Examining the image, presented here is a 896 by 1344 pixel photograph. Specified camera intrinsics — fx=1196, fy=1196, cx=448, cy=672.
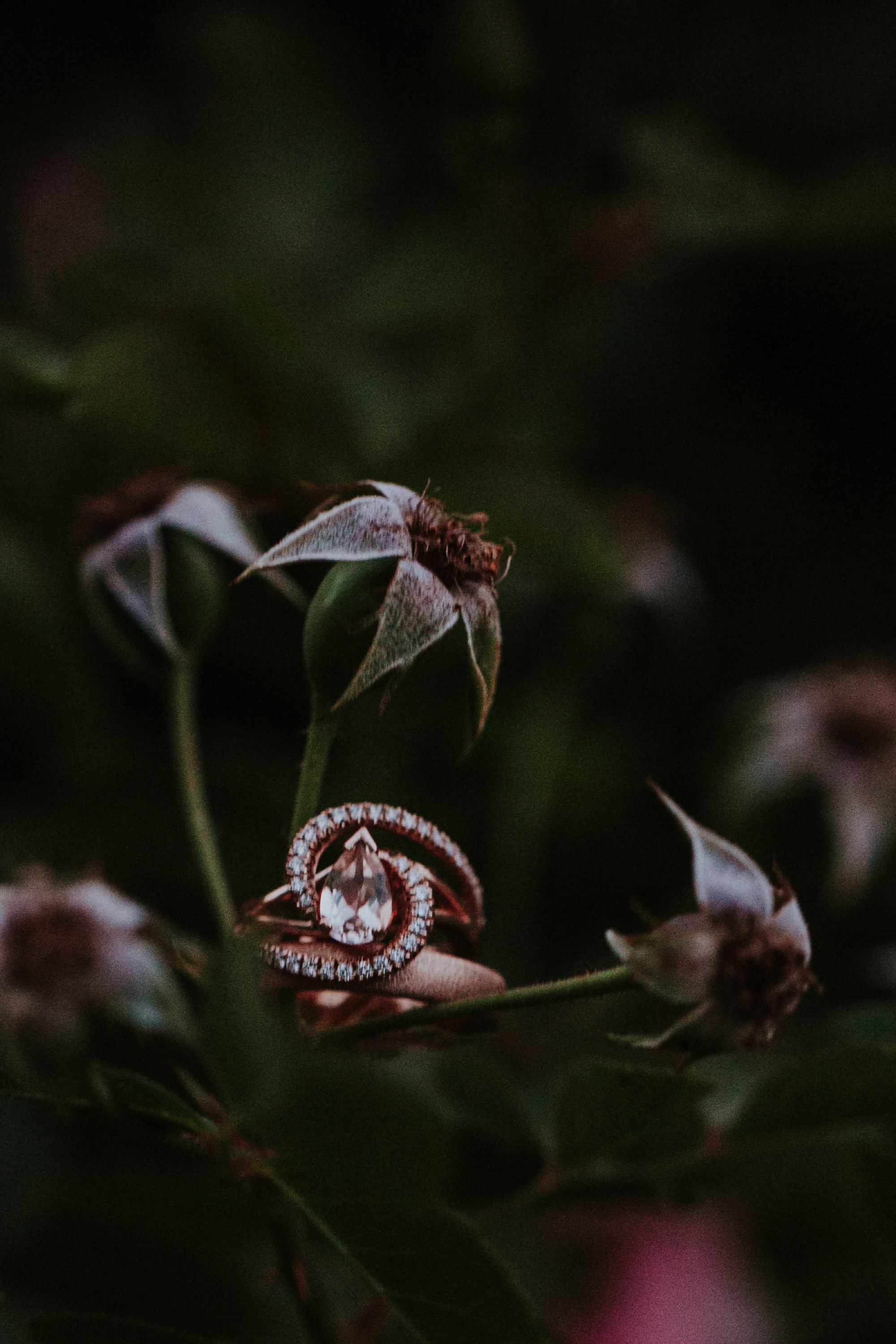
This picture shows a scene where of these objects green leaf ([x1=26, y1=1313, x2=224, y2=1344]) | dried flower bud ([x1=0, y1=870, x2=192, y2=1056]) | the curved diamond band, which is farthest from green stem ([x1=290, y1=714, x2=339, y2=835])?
green leaf ([x1=26, y1=1313, x2=224, y2=1344])

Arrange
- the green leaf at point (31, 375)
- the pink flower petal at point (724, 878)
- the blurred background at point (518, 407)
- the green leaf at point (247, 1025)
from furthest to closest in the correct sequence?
the blurred background at point (518, 407), the green leaf at point (31, 375), the pink flower petal at point (724, 878), the green leaf at point (247, 1025)

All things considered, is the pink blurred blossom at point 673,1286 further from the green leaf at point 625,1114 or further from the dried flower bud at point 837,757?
the green leaf at point 625,1114

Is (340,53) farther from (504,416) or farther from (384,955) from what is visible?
(384,955)

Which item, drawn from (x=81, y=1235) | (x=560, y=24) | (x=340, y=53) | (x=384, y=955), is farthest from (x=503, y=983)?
(x=340, y=53)

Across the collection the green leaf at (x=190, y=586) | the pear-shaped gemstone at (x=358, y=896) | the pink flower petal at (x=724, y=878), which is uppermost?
the green leaf at (x=190, y=586)

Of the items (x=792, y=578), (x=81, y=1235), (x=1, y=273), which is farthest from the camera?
(x=1, y=273)

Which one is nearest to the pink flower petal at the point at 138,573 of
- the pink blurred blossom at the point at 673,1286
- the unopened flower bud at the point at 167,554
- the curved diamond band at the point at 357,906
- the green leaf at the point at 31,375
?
the unopened flower bud at the point at 167,554

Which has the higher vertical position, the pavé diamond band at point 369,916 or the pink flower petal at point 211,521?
the pink flower petal at point 211,521
